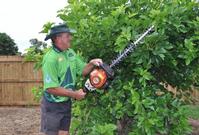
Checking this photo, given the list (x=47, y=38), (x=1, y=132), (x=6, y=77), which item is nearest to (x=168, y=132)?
(x=47, y=38)

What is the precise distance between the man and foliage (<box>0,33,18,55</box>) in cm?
1328

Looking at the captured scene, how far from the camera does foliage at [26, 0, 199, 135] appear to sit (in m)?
4.92

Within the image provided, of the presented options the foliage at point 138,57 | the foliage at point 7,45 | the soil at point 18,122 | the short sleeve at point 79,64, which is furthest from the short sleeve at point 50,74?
the foliage at point 7,45

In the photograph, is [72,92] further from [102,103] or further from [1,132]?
[1,132]

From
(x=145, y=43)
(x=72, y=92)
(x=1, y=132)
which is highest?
(x=145, y=43)

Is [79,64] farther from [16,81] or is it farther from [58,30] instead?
[16,81]

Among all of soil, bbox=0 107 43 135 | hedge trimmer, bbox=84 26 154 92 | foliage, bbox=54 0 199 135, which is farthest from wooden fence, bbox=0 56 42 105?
hedge trimmer, bbox=84 26 154 92

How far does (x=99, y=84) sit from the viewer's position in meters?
4.68

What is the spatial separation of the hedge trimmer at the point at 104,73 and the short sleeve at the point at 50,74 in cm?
32

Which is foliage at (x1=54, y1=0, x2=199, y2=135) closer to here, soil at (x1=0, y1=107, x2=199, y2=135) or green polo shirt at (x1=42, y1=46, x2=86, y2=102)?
green polo shirt at (x1=42, y1=46, x2=86, y2=102)

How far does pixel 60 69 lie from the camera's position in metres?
4.84

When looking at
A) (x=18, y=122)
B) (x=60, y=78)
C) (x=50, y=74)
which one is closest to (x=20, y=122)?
(x=18, y=122)

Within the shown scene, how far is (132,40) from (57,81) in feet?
2.66

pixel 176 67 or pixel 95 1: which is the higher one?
pixel 95 1
